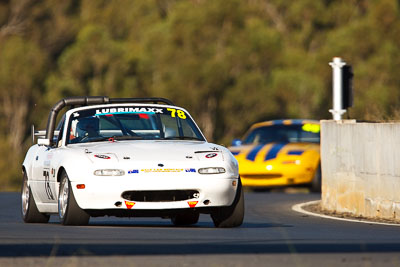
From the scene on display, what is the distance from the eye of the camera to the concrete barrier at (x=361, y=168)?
14.7 metres

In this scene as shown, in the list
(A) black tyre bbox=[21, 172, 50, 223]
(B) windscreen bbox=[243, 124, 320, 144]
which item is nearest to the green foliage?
(B) windscreen bbox=[243, 124, 320, 144]

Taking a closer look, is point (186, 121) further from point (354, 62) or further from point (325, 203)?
point (354, 62)

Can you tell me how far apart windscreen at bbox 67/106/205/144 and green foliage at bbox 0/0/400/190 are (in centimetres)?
4167

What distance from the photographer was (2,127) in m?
60.9

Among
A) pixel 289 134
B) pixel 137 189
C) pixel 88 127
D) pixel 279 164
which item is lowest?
pixel 137 189

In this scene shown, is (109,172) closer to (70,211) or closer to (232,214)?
(70,211)

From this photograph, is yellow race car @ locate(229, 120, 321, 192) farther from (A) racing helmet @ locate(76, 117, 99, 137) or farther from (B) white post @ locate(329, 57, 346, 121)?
(A) racing helmet @ locate(76, 117, 99, 137)

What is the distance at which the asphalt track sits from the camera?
8328 mm

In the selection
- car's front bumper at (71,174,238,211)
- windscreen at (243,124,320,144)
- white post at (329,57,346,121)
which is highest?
white post at (329,57,346,121)

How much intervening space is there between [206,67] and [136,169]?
46.3 m

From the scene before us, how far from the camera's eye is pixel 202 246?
9.43 m

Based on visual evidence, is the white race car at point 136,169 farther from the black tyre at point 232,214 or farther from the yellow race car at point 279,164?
the yellow race car at point 279,164

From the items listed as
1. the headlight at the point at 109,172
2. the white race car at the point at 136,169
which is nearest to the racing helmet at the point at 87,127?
the white race car at the point at 136,169

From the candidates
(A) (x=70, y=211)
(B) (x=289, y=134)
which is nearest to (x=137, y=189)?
(A) (x=70, y=211)
